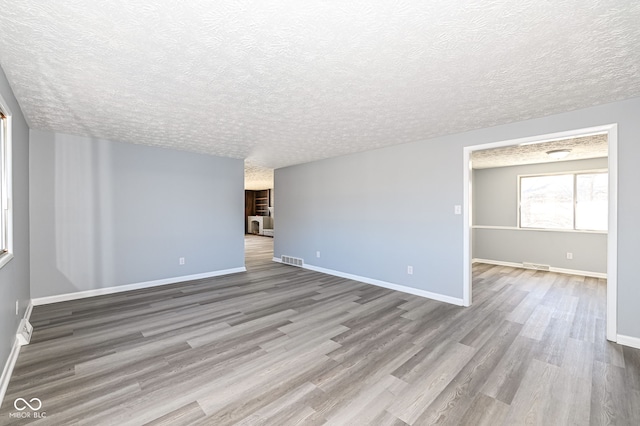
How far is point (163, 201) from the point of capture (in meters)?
4.58

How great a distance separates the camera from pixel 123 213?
13.8 ft

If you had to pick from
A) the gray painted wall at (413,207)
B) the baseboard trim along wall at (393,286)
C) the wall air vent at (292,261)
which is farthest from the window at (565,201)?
the wall air vent at (292,261)

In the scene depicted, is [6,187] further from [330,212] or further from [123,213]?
[330,212]

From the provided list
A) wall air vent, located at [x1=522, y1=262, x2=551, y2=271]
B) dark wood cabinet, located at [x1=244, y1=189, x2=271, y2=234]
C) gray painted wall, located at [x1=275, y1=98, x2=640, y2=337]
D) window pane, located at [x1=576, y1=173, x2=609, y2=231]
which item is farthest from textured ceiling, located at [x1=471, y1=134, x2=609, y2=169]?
dark wood cabinet, located at [x1=244, y1=189, x2=271, y2=234]

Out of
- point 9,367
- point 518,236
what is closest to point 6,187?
point 9,367

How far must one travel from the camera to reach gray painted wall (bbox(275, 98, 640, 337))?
2.54 metres

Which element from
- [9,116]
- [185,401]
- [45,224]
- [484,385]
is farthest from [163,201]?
[484,385]

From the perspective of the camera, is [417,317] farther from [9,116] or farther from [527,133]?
[9,116]

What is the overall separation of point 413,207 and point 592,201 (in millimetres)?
4146

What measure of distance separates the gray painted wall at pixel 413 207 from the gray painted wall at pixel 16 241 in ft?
13.9

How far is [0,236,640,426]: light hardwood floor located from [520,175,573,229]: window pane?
8.21ft

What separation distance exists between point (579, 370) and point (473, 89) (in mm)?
2482

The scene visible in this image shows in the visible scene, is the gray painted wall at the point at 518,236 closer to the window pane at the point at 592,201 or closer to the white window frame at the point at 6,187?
the window pane at the point at 592,201

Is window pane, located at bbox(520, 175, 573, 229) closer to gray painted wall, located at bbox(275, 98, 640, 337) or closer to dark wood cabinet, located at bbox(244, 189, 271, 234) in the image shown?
gray painted wall, located at bbox(275, 98, 640, 337)
